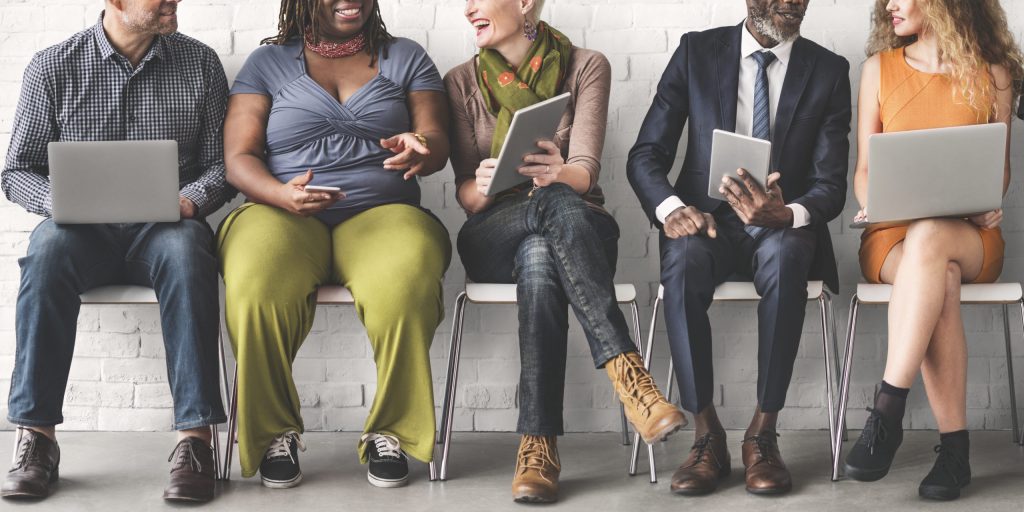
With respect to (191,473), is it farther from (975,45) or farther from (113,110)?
(975,45)

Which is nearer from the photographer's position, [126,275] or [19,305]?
[19,305]

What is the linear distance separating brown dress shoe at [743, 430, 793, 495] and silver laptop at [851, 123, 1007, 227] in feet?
2.00

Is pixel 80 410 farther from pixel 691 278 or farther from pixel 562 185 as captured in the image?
pixel 691 278

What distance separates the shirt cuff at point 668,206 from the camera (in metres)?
2.74

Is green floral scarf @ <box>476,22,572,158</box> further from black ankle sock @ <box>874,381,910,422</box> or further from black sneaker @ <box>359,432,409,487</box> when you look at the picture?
black ankle sock @ <box>874,381,910,422</box>

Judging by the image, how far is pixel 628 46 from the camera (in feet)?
10.8

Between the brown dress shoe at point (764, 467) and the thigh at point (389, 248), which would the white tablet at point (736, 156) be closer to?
the brown dress shoe at point (764, 467)

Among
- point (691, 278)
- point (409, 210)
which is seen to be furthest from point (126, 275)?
point (691, 278)

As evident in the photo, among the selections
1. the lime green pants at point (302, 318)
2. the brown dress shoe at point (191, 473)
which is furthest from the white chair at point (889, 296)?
the brown dress shoe at point (191, 473)

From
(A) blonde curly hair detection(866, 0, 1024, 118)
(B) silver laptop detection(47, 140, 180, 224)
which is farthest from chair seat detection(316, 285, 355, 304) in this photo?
(A) blonde curly hair detection(866, 0, 1024, 118)

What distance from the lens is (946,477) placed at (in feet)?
8.14

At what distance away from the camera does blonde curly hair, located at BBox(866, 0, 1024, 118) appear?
2.88 m

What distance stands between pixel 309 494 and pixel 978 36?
7.30ft

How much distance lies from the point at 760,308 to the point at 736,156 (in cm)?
39
